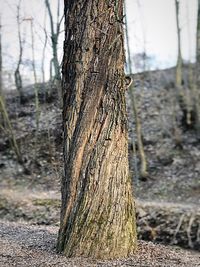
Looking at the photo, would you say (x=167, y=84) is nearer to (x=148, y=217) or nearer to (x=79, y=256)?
(x=148, y=217)

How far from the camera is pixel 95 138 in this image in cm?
615

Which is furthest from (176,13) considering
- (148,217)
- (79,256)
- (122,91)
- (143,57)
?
(79,256)

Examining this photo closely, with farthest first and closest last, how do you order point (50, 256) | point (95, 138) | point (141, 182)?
point (141, 182) → point (95, 138) → point (50, 256)

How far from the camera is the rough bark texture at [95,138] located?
6.02 metres

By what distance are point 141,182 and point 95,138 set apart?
11.6 meters

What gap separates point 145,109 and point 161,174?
644 cm

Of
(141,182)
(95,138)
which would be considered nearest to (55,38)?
(141,182)

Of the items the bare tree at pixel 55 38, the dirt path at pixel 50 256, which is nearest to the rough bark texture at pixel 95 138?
the dirt path at pixel 50 256

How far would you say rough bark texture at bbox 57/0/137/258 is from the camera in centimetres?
602

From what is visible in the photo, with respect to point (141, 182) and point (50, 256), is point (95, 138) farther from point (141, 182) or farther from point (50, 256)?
point (141, 182)

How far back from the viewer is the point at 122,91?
6383mm

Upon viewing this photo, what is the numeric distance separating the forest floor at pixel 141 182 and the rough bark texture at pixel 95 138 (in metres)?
0.39

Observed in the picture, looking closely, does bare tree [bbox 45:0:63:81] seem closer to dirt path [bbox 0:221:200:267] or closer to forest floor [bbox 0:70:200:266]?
forest floor [bbox 0:70:200:266]

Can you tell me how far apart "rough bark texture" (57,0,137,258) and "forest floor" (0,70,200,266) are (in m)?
0.39
